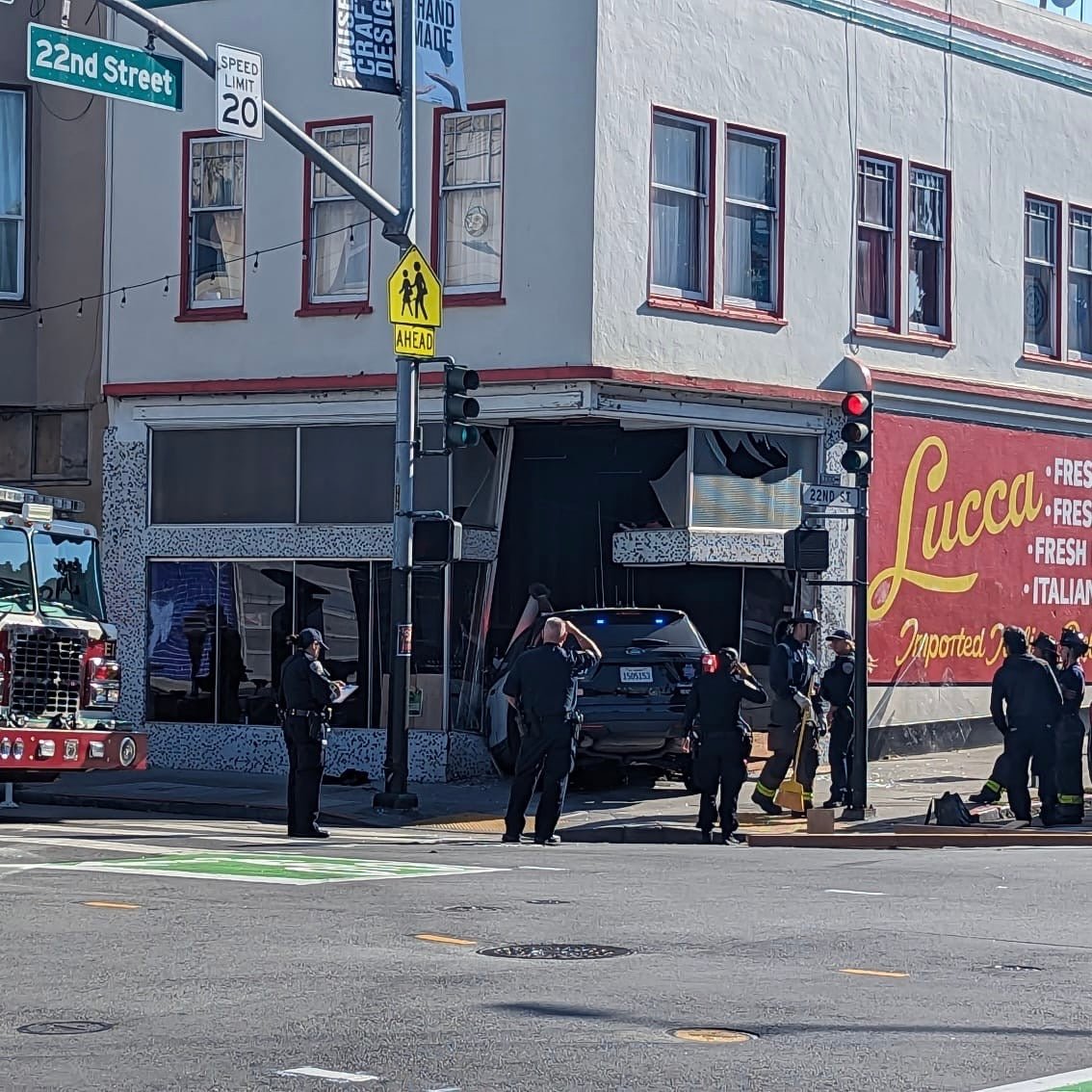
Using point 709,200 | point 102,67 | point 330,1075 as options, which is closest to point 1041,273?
point 709,200

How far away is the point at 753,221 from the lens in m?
23.5

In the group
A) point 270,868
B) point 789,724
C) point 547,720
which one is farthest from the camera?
point 789,724

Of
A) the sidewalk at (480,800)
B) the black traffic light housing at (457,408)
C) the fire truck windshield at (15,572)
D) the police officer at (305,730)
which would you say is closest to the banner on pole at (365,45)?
the black traffic light housing at (457,408)

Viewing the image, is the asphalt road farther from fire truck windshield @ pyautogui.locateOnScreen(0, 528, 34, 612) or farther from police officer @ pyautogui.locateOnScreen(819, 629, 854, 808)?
police officer @ pyautogui.locateOnScreen(819, 629, 854, 808)

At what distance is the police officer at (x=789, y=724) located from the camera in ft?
63.6

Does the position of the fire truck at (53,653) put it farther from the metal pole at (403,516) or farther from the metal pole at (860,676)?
the metal pole at (860,676)

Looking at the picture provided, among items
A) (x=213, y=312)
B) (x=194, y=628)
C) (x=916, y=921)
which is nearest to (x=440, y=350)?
(x=213, y=312)

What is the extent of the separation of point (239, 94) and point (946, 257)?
1084cm

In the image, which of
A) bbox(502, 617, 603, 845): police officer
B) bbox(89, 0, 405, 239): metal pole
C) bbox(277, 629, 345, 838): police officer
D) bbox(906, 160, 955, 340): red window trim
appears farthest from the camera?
bbox(906, 160, 955, 340): red window trim

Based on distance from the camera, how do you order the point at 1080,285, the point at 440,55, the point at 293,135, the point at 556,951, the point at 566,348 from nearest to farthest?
the point at 556,951
the point at 293,135
the point at 440,55
the point at 566,348
the point at 1080,285

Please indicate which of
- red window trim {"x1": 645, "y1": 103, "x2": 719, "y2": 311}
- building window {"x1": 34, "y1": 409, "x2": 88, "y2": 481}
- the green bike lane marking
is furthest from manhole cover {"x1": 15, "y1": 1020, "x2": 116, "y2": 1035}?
building window {"x1": 34, "y1": 409, "x2": 88, "y2": 481}

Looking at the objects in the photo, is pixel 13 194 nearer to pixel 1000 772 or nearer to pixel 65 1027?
pixel 1000 772

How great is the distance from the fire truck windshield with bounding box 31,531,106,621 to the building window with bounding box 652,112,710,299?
698 cm

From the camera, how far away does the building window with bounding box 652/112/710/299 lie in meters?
22.5
